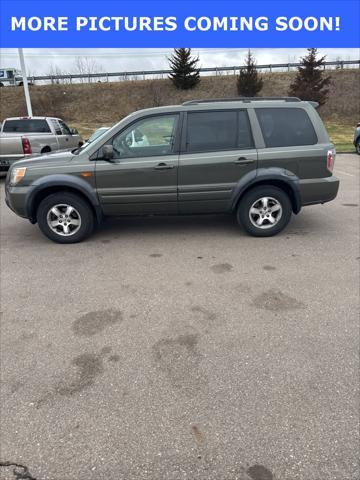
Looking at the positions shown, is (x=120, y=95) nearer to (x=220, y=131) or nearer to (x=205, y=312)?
(x=220, y=131)

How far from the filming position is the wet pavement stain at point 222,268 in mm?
4461

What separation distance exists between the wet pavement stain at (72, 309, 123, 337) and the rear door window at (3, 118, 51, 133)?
10.4m

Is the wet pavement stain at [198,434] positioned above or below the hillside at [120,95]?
below

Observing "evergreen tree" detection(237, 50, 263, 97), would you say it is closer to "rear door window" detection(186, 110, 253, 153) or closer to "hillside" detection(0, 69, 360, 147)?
"hillside" detection(0, 69, 360, 147)

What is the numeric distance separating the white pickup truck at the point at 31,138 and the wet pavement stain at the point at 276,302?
8551 millimetres

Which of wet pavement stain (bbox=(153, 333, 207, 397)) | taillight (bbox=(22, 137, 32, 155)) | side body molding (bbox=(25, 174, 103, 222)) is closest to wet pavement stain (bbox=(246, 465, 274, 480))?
wet pavement stain (bbox=(153, 333, 207, 397))

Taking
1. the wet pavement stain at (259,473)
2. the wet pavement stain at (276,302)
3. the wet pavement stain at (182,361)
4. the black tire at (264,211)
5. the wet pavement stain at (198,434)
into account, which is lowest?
the wet pavement stain at (259,473)

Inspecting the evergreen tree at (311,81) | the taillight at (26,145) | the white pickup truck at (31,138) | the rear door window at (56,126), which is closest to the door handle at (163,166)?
the white pickup truck at (31,138)

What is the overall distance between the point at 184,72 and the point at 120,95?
7.38 metres

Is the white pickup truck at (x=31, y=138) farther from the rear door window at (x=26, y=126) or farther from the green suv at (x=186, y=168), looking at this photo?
the green suv at (x=186, y=168)

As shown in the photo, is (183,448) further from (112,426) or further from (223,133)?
(223,133)

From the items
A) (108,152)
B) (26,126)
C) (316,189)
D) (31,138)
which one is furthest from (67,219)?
(26,126)

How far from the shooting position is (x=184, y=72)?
40.3m

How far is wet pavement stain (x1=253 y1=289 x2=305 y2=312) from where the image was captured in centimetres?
359
